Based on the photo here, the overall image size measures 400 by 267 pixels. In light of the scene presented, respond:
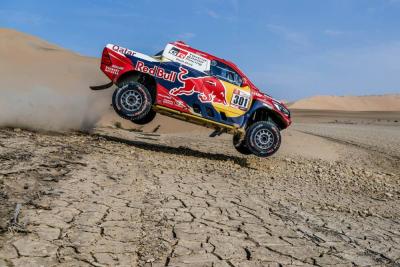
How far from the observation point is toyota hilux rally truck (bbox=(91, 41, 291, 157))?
29.0 feet

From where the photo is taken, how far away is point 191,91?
9.00 meters

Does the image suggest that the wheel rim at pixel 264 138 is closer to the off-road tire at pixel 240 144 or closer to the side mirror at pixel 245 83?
the off-road tire at pixel 240 144

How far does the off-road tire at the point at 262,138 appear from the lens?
9.28 metres

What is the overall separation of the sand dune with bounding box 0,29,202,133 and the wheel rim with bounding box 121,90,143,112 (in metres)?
2.60

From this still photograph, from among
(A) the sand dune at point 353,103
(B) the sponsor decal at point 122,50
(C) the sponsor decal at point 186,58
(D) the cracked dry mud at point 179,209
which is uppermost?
(A) the sand dune at point 353,103

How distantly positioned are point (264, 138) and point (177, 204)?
4.28 m

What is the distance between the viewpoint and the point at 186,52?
9164 millimetres

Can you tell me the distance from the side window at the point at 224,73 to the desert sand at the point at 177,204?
1.79 meters

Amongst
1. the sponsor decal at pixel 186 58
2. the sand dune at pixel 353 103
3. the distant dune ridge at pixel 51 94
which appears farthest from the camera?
the sand dune at pixel 353 103

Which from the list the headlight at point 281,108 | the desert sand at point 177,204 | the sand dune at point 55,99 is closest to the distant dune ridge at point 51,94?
the sand dune at point 55,99

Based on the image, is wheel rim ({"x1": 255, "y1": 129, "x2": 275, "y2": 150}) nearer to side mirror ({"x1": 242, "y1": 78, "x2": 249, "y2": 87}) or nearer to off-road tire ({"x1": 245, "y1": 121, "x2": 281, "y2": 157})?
off-road tire ({"x1": 245, "y1": 121, "x2": 281, "y2": 157})

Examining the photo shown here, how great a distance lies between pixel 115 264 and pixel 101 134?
25.5 feet

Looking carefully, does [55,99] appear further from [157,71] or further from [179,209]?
[179,209]

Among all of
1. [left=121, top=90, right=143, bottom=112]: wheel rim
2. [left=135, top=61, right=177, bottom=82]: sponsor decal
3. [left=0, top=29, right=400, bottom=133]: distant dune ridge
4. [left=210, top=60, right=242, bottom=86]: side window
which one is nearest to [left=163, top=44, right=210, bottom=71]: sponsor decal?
[left=210, top=60, right=242, bottom=86]: side window
